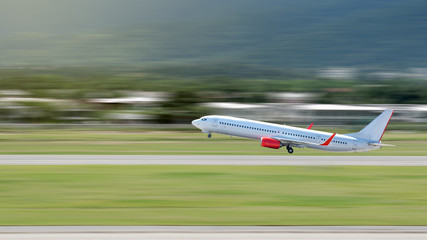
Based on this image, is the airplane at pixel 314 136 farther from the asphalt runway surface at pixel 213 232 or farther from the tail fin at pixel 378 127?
the asphalt runway surface at pixel 213 232

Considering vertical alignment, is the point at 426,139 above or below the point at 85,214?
below

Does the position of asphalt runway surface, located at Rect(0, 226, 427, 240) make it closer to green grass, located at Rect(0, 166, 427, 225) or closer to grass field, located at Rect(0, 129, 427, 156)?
green grass, located at Rect(0, 166, 427, 225)

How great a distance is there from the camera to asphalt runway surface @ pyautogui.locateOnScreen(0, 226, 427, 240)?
1697 centimetres

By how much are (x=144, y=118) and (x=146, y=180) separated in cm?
6165

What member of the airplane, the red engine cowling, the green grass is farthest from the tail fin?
the green grass

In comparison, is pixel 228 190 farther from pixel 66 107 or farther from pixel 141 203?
pixel 66 107

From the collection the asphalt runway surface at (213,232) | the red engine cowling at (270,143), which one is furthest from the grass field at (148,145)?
the asphalt runway surface at (213,232)

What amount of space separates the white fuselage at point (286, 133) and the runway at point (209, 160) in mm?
3884

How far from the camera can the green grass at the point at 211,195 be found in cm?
1992

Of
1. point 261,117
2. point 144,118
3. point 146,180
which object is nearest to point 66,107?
point 144,118

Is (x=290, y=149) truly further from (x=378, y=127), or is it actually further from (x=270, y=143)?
(x=378, y=127)

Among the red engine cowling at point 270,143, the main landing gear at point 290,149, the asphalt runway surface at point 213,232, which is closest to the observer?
the asphalt runway surface at point 213,232

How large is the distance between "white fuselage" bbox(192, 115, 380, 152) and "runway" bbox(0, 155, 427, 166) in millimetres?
3884

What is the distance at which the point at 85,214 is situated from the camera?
20.4m
